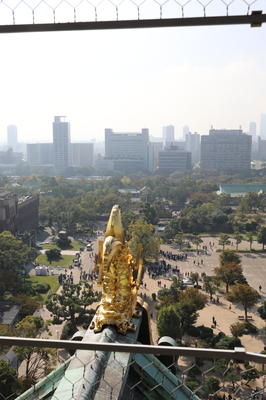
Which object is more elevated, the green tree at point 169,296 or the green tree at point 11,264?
the green tree at point 11,264

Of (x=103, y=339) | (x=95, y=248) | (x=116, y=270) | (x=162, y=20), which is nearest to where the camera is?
(x=162, y=20)

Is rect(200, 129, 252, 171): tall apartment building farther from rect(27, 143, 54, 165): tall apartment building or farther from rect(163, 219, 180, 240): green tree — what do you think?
rect(163, 219, 180, 240): green tree

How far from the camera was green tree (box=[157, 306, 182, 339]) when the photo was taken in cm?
1305

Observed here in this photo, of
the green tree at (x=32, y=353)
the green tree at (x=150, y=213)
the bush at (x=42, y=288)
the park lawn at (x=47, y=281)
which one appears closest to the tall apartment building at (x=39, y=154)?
the green tree at (x=150, y=213)

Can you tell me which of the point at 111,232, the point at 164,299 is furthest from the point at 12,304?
the point at 111,232

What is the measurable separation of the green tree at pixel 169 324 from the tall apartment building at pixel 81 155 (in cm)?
8979

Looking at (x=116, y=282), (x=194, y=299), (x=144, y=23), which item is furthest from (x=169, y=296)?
(x=144, y=23)

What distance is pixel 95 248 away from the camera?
2762 centimetres

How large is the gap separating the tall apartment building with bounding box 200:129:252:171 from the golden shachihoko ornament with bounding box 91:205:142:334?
2907 inches

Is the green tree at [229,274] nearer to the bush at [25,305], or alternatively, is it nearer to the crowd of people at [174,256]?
the crowd of people at [174,256]

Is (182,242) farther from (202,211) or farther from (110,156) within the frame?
(110,156)

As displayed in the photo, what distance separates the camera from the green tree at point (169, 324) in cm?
1305

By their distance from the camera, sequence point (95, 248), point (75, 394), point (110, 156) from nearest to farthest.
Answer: point (75, 394) < point (95, 248) < point (110, 156)

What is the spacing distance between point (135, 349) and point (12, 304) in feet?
47.2
